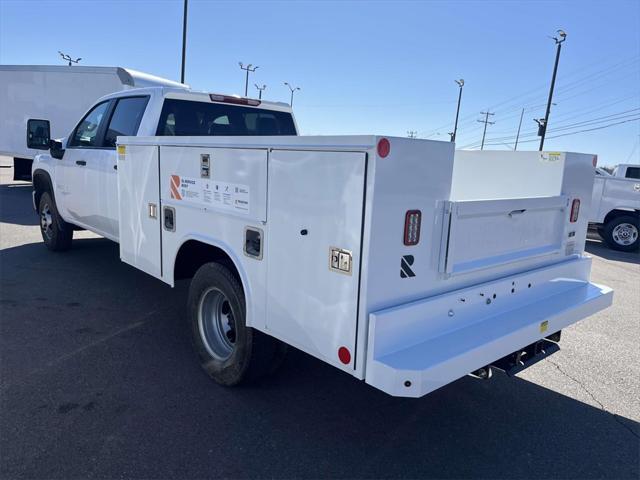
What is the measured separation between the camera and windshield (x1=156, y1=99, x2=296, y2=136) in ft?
16.1

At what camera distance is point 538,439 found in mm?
3232

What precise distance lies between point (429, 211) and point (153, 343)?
291 centimetres

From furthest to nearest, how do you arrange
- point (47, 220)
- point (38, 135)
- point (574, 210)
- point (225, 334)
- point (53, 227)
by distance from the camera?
point (47, 220)
point (53, 227)
point (38, 135)
point (225, 334)
point (574, 210)

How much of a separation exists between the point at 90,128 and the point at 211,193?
3443 millimetres

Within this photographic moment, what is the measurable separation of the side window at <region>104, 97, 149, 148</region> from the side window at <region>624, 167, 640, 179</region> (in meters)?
12.4

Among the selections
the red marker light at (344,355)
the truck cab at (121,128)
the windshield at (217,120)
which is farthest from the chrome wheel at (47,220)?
the red marker light at (344,355)

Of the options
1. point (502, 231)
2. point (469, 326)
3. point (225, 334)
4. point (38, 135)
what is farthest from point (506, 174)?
point (38, 135)

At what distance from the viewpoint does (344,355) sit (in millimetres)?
2520

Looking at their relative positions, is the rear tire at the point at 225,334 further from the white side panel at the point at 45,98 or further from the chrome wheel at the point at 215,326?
the white side panel at the point at 45,98

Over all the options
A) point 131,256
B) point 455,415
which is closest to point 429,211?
point 455,415

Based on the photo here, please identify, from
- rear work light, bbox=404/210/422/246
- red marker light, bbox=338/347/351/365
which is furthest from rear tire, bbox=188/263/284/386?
rear work light, bbox=404/210/422/246

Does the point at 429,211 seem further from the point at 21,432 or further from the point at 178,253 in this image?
the point at 21,432

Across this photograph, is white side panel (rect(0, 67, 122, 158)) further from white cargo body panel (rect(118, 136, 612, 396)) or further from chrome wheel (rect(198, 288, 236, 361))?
white cargo body panel (rect(118, 136, 612, 396))

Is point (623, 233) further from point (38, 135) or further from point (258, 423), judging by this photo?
point (38, 135)
